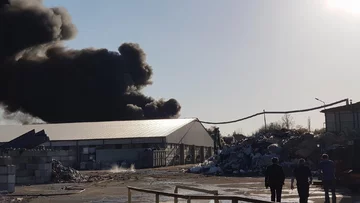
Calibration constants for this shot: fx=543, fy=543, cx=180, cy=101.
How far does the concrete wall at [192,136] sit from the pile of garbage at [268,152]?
1614 cm

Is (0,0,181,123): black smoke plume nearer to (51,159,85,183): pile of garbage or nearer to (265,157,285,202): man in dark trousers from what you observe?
(51,159,85,183): pile of garbage

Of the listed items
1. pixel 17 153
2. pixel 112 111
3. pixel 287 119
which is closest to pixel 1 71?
pixel 112 111

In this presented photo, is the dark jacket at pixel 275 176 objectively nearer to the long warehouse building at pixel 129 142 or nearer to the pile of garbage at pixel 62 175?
the pile of garbage at pixel 62 175

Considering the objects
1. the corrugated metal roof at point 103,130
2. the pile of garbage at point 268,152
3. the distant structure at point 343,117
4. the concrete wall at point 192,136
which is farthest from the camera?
the concrete wall at point 192,136

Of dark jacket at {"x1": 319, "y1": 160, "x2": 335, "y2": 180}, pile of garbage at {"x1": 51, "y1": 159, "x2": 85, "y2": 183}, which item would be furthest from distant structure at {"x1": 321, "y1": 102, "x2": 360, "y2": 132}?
dark jacket at {"x1": 319, "y1": 160, "x2": 335, "y2": 180}

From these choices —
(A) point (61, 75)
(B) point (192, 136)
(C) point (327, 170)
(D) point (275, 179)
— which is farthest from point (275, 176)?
(A) point (61, 75)

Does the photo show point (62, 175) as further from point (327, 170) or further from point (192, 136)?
point (192, 136)

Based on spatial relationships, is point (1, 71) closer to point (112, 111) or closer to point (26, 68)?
point (26, 68)

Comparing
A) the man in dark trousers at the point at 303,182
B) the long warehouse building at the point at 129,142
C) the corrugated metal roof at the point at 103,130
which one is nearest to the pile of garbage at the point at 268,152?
the long warehouse building at the point at 129,142

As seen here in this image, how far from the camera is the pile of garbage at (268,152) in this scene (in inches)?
1305

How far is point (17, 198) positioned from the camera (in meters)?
19.7

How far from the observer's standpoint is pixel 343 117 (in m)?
39.1

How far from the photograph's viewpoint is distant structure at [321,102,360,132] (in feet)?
123

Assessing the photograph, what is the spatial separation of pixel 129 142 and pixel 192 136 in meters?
9.28
